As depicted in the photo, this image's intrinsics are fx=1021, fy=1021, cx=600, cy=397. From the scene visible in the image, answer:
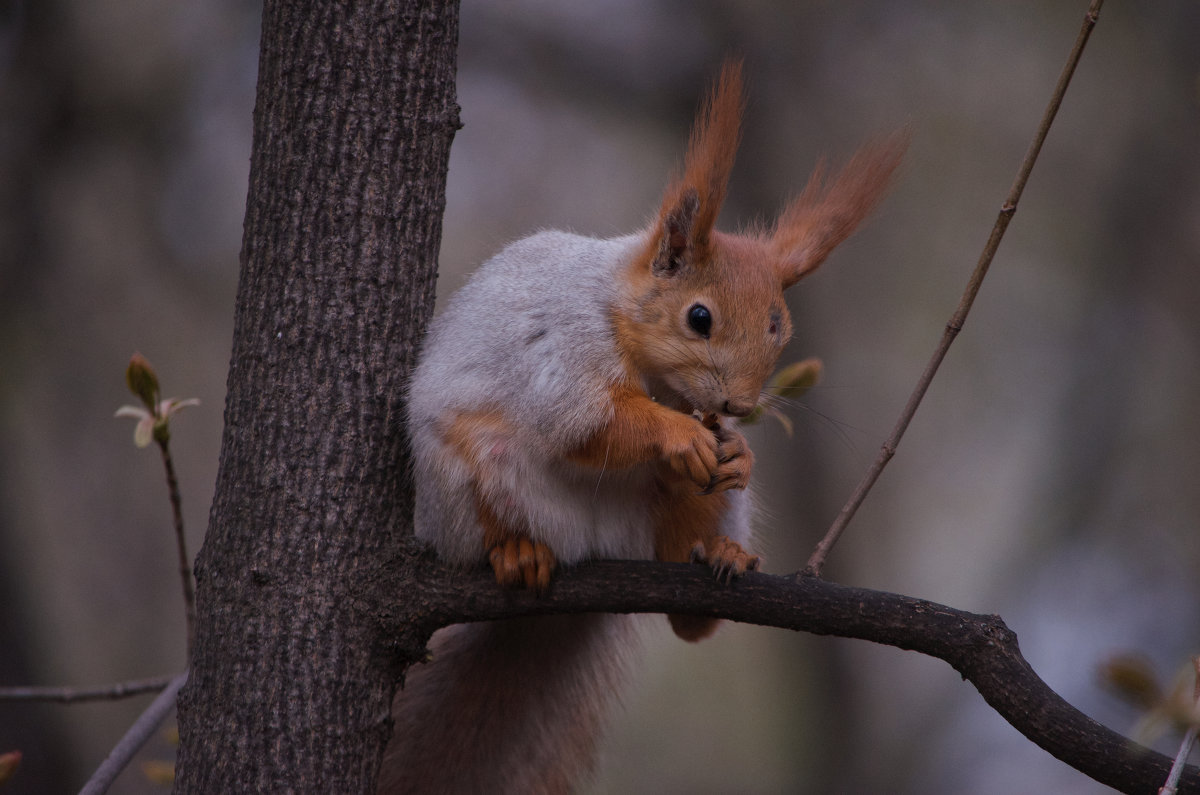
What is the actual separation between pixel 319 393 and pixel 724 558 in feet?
2.32

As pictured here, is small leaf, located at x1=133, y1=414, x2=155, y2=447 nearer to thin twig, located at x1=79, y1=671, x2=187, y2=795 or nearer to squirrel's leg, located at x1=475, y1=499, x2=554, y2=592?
thin twig, located at x1=79, y1=671, x2=187, y2=795

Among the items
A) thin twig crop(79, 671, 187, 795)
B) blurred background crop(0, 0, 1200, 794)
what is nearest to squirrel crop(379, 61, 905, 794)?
thin twig crop(79, 671, 187, 795)

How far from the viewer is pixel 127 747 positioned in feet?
5.53

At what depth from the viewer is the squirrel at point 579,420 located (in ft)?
5.53

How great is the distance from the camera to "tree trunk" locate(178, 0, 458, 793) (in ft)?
5.18

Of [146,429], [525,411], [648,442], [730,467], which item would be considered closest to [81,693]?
[146,429]

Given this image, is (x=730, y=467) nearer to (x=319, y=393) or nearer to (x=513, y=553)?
(x=513, y=553)

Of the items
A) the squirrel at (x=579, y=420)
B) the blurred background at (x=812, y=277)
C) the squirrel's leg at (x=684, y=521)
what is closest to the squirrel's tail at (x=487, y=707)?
the squirrel at (x=579, y=420)

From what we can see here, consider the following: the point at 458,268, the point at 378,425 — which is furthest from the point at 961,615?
the point at 458,268

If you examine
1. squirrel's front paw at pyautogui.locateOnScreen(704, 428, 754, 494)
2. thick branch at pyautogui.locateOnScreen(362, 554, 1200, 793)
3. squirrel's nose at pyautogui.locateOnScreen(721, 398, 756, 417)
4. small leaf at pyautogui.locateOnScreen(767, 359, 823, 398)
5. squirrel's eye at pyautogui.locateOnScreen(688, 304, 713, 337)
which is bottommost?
thick branch at pyautogui.locateOnScreen(362, 554, 1200, 793)

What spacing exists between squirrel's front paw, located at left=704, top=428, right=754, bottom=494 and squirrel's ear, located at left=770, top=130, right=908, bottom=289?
39 centimetres

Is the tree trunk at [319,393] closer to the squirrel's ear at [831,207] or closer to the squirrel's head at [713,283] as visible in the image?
the squirrel's head at [713,283]

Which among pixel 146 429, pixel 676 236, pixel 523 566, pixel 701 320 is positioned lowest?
pixel 523 566

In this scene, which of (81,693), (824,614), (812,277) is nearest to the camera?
(824,614)
